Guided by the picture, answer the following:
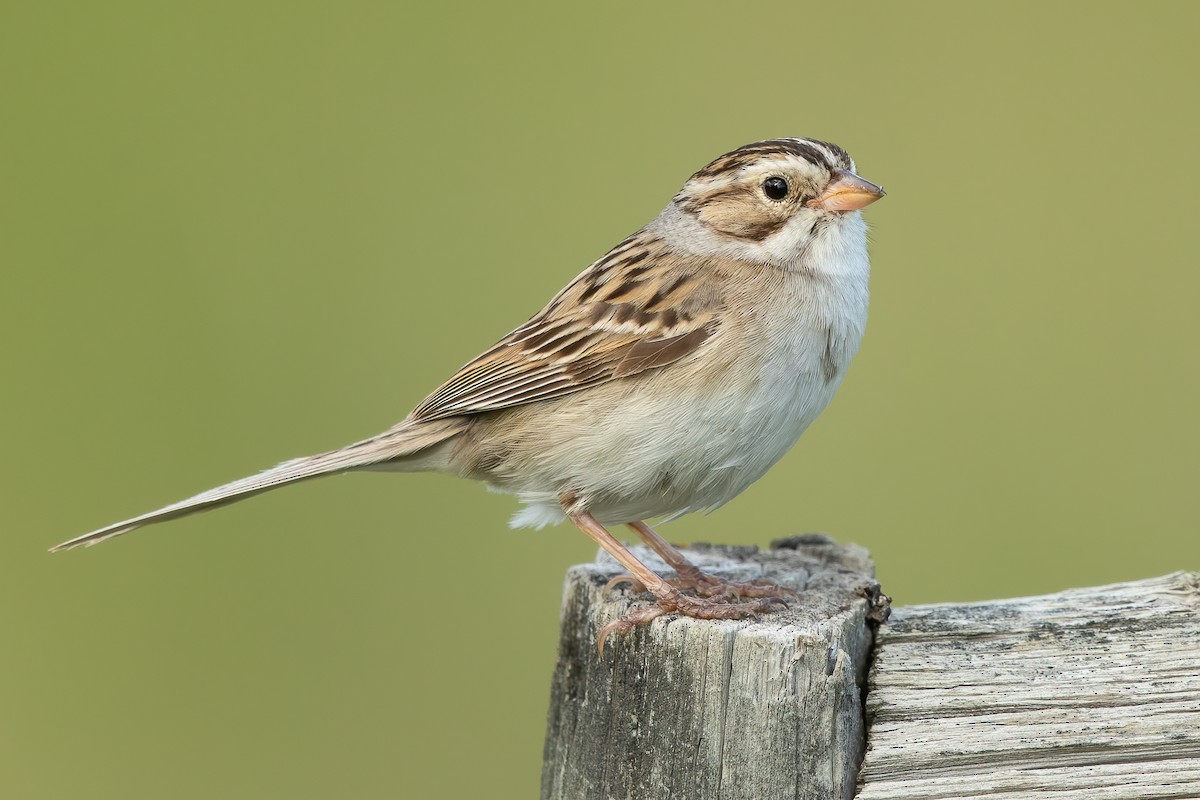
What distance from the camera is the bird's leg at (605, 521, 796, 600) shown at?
4707 mm

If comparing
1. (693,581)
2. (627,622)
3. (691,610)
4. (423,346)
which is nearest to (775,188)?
(693,581)

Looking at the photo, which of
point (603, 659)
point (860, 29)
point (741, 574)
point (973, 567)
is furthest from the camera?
point (860, 29)

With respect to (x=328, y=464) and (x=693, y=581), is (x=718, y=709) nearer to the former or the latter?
(x=693, y=581)

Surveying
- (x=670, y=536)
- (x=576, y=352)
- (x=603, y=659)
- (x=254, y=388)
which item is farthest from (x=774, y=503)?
(x=603, y=659)

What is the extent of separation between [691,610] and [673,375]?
0.93m

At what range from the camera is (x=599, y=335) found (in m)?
5.14

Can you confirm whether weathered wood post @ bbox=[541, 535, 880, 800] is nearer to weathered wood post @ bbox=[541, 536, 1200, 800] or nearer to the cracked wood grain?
weathered wood post @ bbox=[541, 536, 1200, 800]

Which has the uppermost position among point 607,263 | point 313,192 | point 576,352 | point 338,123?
point 338,123

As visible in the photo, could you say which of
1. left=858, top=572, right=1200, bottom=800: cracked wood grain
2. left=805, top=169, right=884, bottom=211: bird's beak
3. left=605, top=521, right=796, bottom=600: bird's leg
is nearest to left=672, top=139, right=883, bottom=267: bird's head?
left=805, top=169, right=884, bottom=211: bird's beak

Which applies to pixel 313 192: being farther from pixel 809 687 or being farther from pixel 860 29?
pixel 809 687

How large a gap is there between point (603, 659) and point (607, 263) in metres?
1.87

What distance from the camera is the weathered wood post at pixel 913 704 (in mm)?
3441

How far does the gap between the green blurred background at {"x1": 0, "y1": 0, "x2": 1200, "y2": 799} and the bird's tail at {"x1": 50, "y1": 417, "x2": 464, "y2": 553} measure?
2.88 metres

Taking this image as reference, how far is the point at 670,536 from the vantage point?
27.4ft
